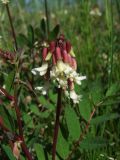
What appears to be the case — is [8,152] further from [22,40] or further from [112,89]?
[22,40]

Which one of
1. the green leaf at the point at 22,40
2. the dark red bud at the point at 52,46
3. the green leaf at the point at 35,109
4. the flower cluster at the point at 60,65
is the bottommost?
the green leaf at the point at 35,109

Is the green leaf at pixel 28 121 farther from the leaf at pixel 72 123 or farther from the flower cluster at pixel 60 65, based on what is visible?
the flower cluster at pixel 60 65

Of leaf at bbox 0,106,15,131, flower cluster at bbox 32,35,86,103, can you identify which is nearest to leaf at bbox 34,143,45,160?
leaf at bbox 0,106,15,131

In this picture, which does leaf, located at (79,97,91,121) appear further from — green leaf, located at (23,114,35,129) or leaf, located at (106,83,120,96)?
green leaf, located at (23,114,35,129)

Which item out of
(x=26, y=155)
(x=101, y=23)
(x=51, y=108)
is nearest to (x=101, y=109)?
(x=51, y=108)

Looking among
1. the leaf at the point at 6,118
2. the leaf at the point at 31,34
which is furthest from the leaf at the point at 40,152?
the leaf at the point at 31,34

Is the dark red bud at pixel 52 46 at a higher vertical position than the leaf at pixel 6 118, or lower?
higher

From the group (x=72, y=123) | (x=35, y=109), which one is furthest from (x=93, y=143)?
(x=35, y=109)
